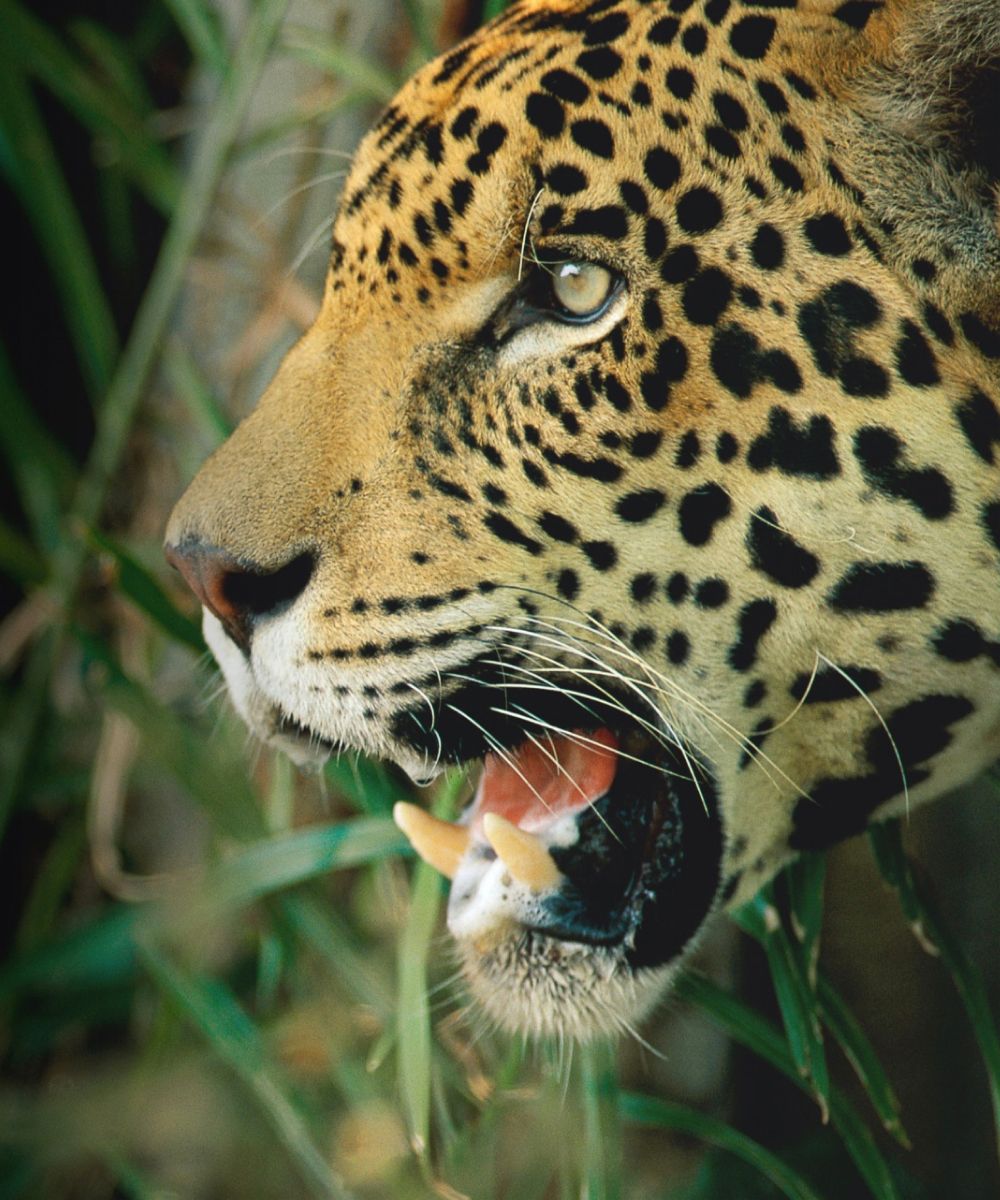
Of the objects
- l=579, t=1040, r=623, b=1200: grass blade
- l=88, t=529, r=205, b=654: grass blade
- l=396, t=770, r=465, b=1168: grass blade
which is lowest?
l=579, t=1040, r=623, b=1200: grass blade

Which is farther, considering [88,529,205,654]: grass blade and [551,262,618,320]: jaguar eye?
[88,529,205,654]: grass blade

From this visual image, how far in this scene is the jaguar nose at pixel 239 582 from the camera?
1.23 m

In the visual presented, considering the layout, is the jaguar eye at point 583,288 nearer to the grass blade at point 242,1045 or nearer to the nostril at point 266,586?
the nostril at point 266,586

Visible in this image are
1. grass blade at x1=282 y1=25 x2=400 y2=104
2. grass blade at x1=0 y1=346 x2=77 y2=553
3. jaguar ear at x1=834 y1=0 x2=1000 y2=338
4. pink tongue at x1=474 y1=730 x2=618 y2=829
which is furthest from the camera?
grass blade at x1=0 y1=346 x2=77 y2=553

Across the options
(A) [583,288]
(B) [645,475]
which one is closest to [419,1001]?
(B) [645,475]

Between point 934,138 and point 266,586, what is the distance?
676 mm

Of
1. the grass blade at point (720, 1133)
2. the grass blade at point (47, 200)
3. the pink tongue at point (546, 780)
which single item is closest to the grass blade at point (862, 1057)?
the grass blade at point (720, 1133)

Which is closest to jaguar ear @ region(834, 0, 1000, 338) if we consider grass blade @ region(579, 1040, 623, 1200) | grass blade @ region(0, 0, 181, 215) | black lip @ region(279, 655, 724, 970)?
black lip @ region(279, 655, 724, 970)

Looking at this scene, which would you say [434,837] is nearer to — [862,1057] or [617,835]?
[617,835]

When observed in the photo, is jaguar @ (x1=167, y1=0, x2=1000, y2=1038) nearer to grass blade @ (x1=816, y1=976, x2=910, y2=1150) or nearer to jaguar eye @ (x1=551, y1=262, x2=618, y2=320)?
jaguar eye @ (x1=551, y1=262, x2=618, y2=320)

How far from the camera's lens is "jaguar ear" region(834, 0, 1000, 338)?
3.75 feet

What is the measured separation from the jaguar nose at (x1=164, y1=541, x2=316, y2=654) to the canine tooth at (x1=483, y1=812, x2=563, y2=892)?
0.26 m

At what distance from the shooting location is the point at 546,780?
1.42 metres

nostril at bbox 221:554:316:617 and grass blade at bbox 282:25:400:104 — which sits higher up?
grass blade at bbox 282:25:400:104
